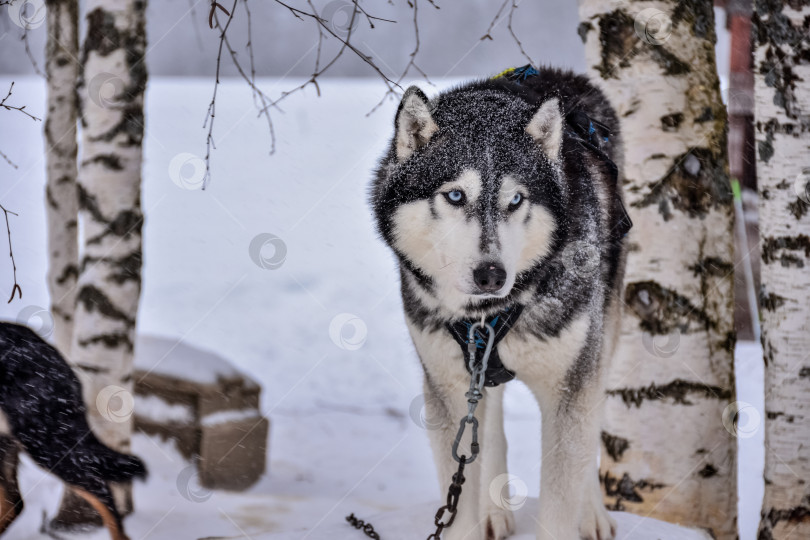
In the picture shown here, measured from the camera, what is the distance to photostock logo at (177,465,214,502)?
16.8ft

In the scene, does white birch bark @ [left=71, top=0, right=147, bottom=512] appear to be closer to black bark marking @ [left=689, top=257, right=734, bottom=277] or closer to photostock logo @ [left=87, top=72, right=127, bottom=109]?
photostock logo @ [left=87, top=72, right=127, bottom=109]

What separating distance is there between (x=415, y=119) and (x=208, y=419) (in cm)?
405

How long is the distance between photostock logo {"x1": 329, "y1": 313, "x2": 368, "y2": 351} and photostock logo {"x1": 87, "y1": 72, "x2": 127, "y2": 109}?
16.5ft

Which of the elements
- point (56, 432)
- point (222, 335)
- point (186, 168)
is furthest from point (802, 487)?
point (222, 335)

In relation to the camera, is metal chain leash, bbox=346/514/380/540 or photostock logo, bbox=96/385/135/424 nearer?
metal chain leash, bbox=346/514/380/540

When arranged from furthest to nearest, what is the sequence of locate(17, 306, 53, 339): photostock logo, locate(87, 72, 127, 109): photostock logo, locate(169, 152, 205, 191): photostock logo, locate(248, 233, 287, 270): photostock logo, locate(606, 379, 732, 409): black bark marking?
locate(248, 233, 287, 270): photostock logo < locate(169, 152, 205, 191): photostock logo < locate(17, 306, 53, 339): photostock logo < locate(87, 72, 127, 109): photostock logo < locate(606, 379, 732, 409): black bark marking

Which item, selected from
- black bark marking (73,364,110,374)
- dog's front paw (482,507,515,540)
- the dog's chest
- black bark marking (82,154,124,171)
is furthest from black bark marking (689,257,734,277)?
black bark marking (73,364,110,374)

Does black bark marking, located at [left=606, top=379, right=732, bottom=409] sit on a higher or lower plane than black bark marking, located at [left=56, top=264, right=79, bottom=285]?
lower

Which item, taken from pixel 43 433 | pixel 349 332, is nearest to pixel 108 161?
pixel 43 433

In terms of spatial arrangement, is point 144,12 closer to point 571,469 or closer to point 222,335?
point 571,469

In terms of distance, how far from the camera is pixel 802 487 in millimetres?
3338

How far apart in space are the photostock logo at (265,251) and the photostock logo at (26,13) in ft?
14.9

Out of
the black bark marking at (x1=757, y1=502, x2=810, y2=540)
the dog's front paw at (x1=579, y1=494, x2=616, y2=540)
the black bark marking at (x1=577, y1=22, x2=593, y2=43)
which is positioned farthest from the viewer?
the black bark marking at (x1=577, y1=22, x2=593, y2=43)

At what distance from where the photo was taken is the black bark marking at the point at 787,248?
11.0 feet
